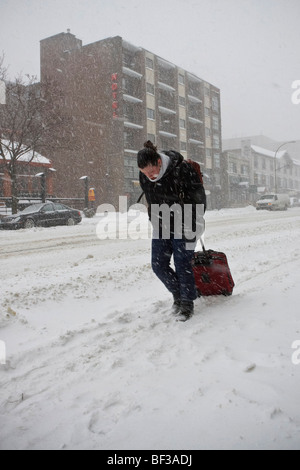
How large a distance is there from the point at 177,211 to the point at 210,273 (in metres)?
0.81

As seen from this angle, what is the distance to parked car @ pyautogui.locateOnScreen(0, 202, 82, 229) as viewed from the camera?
14859 millimetres

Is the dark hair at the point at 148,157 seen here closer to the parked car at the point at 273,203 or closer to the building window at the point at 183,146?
the parked car at the point at 273,203

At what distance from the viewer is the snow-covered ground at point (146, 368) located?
5.68ft

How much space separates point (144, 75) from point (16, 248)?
33875 millimetres

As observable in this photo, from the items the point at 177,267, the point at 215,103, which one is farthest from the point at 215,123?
the point at 177,267

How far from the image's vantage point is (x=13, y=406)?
2.01 m

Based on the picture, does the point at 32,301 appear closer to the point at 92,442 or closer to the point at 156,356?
the point at 156,356

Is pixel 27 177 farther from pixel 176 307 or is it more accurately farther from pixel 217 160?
pixel 217 160

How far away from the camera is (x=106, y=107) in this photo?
35969 millimetres

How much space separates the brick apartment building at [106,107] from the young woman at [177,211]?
3236cm

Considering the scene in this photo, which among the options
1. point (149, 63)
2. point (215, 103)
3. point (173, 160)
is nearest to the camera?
point (173, 160)

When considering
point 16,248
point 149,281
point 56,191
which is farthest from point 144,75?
point 149,281

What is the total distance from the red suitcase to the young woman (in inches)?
11.6
